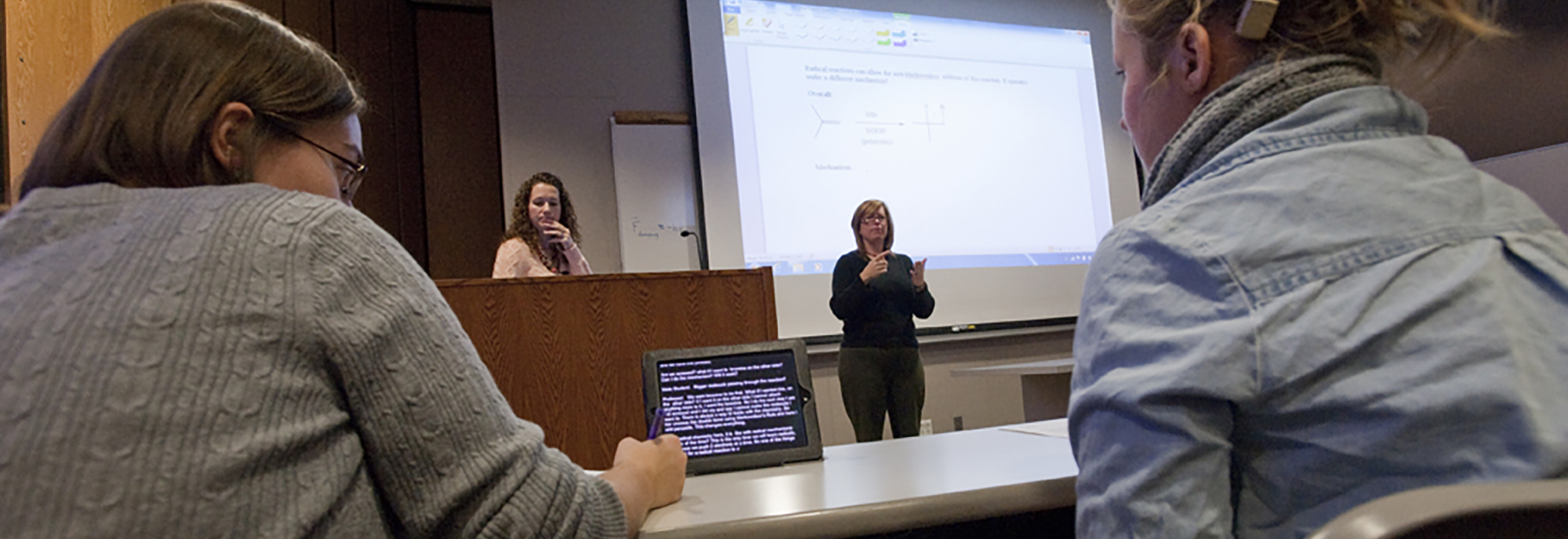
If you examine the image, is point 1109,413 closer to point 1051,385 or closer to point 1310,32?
point 1310,32

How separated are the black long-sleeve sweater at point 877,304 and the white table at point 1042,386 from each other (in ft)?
1.14

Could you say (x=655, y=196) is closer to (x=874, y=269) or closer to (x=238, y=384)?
(x=874, y=269)

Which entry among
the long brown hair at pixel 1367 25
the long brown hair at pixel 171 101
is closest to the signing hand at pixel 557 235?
the long brown hair at pixel 171 101

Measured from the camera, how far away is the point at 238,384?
0.58m

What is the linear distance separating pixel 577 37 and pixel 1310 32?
11.5 feet

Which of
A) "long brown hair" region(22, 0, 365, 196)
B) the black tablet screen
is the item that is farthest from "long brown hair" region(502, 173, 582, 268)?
"long brown hair" region(22, 0, 365, 196)

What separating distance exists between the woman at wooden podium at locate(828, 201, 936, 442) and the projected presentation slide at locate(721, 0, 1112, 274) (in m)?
0.60

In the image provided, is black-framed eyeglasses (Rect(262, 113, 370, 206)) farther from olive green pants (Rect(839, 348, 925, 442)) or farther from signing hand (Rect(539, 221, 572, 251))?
olive green pants (Rect(839, 348, 925, 442))

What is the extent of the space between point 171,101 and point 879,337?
2572mm

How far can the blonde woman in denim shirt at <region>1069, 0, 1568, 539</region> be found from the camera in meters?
0.50

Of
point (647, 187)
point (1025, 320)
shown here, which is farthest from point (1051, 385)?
point (647, 187)

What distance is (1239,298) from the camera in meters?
0.54

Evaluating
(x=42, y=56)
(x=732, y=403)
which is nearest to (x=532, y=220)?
(x=42, y=56)

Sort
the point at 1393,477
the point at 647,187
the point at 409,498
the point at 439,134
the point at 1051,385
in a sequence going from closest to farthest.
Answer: the point at 1393,477, the point at 409,498, the point at 1051,385, the point at 647,187, the point at 439,134
